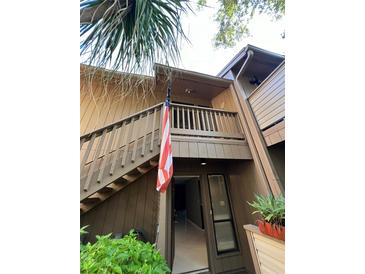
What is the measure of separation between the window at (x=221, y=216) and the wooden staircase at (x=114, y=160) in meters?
1.75

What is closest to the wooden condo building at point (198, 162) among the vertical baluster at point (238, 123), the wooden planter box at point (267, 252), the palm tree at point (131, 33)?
the vertical baluster at point (238, 123)

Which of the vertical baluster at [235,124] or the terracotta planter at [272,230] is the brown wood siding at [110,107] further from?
the terracotta planter at [272,230]

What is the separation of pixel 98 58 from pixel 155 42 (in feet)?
1.26

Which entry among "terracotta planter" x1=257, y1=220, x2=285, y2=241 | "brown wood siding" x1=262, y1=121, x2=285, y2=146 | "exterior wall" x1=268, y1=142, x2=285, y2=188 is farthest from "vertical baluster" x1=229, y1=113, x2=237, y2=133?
"terracotta planter" x1=257, y1=220, x2=285, y2=241

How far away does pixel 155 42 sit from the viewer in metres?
1.21

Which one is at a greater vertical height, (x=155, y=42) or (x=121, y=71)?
(x=155, y=42)

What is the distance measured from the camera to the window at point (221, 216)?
4.24 metres

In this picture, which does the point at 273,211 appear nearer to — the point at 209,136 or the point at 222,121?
the point at 209,136

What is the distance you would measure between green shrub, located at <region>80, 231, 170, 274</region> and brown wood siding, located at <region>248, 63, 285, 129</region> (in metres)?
3.27

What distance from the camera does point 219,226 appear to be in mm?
4352

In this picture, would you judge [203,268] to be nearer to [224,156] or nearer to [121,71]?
[224,156]

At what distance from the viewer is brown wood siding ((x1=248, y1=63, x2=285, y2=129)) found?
11.5ft
